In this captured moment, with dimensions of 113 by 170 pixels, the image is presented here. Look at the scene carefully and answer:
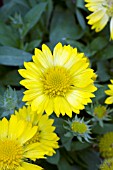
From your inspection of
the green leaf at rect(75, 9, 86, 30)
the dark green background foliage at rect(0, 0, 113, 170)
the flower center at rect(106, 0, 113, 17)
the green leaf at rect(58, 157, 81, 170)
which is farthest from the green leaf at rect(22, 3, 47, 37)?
the green leaf at rect(58, 157, 81, 170)

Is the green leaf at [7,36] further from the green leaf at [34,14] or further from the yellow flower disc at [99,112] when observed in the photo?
the yellow flower disc at [99,112]

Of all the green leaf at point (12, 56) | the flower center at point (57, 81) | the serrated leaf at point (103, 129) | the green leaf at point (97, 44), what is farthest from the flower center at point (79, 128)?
the green leaf at point (97, 44)

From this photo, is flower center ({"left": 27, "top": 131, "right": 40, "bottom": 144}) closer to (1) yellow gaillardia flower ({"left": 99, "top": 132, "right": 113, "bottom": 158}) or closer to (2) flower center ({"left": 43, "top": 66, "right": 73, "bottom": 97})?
(2) flower center ({"left": 43, "top": 66, "right": 73, "bottom": 97})

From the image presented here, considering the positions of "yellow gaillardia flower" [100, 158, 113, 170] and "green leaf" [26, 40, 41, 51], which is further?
"green leaf" [26, 40, 41, 51]

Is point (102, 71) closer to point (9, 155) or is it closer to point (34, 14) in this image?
point (34, 14)

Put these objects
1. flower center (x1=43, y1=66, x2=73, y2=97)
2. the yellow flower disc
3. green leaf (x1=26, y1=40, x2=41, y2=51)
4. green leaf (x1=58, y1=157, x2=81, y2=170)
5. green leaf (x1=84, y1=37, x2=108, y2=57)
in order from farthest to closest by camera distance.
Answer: green leaf (x1=84, y1=37, x2=108, y2=57)
green leaf (x1=26, y1=40, x2=41, y2=51)
green leaf (x1=58, y1=157, x2=81, y2=170)
the yellow flower disc
flower center (x1=43, y1=66, x2=73, y2=97)

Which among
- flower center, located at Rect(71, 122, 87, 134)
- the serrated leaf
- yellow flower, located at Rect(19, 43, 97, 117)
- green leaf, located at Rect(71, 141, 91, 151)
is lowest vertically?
green leaf, located at Rect(71, 141, 91, 151)

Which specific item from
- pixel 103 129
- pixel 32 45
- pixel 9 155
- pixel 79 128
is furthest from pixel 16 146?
pixel 32 45
